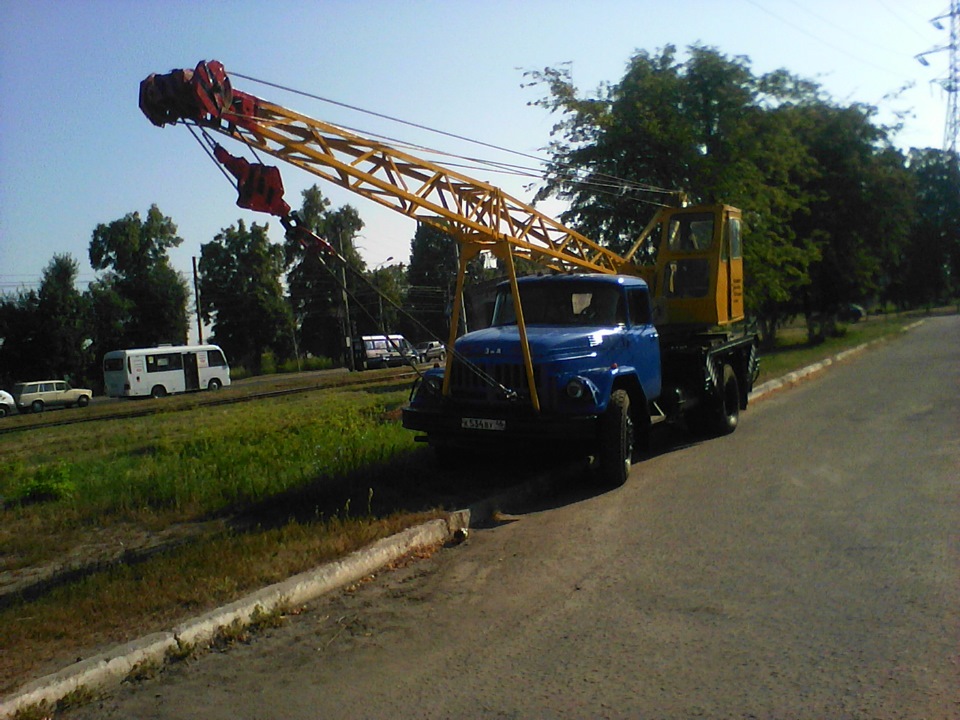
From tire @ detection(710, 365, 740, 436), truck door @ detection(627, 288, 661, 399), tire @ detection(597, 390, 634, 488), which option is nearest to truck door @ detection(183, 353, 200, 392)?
tire @ detection(710, 365, 740, 436)

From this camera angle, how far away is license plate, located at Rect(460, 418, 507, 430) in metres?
9.12

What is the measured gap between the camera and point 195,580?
19.9 ft

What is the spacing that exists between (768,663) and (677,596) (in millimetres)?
1157

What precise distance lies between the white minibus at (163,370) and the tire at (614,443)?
41.2 metres

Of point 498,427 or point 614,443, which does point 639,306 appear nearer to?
point 614,443

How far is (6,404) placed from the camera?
41938 mm

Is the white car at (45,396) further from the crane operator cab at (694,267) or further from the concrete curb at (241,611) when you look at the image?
the concrete curb at (241,611)

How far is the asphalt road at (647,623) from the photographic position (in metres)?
4.23

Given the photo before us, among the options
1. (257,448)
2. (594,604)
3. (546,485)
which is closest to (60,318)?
(257,448)

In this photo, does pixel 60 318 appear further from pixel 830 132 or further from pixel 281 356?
pixel 830 132

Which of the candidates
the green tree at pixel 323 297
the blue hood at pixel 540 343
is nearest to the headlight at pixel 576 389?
the blue hood at pixel 540 343

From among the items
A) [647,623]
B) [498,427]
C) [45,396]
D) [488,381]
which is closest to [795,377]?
[488,381]

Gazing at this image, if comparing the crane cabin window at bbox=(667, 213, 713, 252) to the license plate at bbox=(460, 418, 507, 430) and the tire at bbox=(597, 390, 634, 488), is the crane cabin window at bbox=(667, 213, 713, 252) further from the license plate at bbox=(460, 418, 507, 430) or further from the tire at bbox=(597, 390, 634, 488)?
the license plate at bbox=(460, 418, 507, 430)

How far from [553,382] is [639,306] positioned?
8.27 feet
